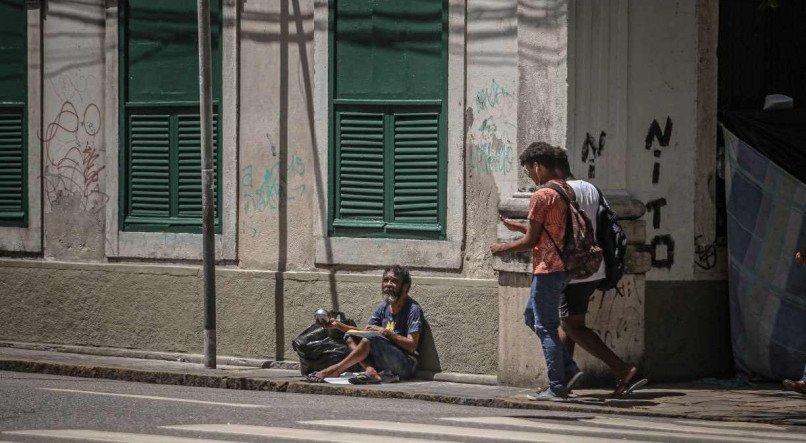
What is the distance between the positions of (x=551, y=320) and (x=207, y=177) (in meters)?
3.85

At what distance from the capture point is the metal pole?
14.3 metres

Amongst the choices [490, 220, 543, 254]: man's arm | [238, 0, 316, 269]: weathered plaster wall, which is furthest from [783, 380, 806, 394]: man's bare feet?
[238, 0, 316, 269]: weathered plaster wall

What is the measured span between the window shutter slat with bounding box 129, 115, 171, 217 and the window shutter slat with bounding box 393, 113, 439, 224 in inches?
103

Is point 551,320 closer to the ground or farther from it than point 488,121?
closer to the ground

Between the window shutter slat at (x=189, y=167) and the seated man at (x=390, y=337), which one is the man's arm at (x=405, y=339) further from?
the window shutter slat at (x=189, y=167)

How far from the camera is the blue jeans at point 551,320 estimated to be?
11898 mm

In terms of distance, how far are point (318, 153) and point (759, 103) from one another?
150 inches

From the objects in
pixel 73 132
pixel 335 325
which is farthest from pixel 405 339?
pixel 73 132

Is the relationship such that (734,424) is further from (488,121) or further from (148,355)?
(148,355)

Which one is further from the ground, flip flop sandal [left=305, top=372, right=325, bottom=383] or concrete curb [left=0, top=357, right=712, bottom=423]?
flip flop sandal [left=305, top=372, right=325, bottom=383]

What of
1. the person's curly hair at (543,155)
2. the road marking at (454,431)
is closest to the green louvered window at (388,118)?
the person's curly hair at (543,155)

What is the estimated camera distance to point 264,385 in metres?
13.5

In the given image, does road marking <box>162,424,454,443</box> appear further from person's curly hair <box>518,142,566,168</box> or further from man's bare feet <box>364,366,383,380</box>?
man's bare feet <box>364,366,383,380</box>

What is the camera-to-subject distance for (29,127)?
54.7 ft
